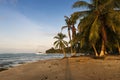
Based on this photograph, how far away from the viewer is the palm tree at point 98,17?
2692 centimetres

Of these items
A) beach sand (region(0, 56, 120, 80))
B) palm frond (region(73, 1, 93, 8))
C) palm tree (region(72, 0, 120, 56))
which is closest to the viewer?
beach sand (region(0, 56, 120, 80))

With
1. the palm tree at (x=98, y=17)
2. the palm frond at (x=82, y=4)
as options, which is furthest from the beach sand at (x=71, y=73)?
the palm frond at (x=82, y=4)

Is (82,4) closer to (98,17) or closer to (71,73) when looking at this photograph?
(98,17)

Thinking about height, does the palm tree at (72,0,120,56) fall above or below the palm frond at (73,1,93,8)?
below

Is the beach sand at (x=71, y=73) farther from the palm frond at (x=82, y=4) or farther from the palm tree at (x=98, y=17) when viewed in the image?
the palm frond at (x=82, y=4)

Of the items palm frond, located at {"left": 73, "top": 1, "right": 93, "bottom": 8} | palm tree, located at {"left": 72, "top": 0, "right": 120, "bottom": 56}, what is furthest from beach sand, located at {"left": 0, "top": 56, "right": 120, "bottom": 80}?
palm frond, located at {"left": 73, "top": 1, "right": 93, "bottom": 8}

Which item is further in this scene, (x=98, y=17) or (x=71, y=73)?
(x=98, y=17)

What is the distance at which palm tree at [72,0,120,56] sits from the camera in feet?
88.3

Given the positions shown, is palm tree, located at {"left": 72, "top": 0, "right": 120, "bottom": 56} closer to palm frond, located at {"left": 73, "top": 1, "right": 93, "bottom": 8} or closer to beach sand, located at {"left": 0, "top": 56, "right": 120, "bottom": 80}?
palm frond, located at {"left": 73, "top": 1, "right": 93, "bottom": 8}

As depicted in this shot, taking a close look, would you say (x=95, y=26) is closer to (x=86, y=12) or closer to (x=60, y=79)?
(x=86, y=12)

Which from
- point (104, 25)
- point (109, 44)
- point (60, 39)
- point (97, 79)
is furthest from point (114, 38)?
point (60, 39)

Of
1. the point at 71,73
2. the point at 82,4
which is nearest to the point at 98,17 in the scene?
the point at 82,4

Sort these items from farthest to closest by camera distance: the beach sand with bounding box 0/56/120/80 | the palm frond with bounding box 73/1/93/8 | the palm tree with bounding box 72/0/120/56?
A: the palm frond with bounding box 73/1/93/8
the palm tree with bounding box 72/0/120/56
the beach sand with bounding box 0/56/120/80

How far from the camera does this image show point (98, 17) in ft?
94.2
